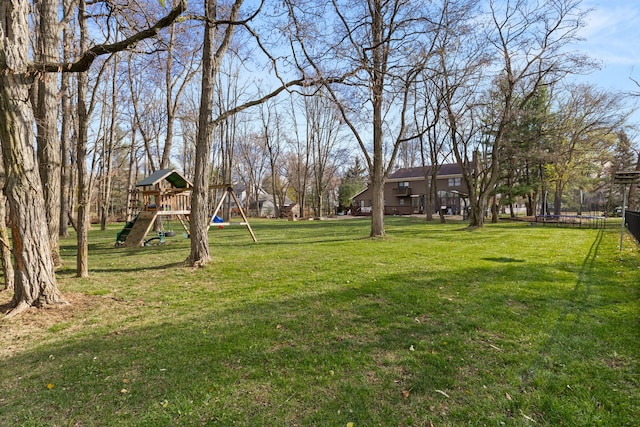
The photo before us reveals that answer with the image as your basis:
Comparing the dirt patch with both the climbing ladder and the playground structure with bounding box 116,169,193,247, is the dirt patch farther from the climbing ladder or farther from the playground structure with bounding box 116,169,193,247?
the playground structure with bounding box 116,169,193,247

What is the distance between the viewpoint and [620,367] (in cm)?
311

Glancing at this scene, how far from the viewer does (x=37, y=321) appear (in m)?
4.33

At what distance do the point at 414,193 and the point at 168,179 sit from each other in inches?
1502

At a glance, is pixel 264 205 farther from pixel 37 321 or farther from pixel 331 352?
pixel 331 352

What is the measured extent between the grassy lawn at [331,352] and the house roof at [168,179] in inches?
233

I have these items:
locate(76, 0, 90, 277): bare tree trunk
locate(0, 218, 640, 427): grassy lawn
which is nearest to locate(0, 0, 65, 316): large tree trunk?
locate(0, 218, 640, 427): grassy lawn

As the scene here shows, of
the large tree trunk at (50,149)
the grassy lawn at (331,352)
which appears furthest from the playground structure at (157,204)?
the grassy lawn at (331,352)

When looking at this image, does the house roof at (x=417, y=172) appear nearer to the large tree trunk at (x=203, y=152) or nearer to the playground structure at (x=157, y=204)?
the playground structure at (x=157, y=204)

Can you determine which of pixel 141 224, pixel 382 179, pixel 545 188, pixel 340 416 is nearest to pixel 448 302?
pixel 340 416

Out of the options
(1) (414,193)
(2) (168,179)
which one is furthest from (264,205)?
(2) (168,179)

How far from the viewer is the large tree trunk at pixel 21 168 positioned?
4453mm

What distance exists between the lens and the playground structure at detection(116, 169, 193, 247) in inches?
459

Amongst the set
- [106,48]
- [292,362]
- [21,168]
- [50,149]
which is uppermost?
[106,48]

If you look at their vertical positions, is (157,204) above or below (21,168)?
below
